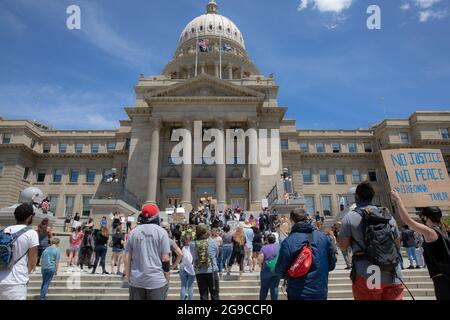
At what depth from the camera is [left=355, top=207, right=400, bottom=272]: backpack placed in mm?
4230

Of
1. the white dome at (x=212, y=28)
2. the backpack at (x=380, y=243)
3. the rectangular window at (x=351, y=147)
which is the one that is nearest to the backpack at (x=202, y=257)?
the backpack at (x=380, y=243)

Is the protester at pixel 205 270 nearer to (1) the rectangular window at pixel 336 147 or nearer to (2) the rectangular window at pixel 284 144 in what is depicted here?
(2) the rectangular window at pixel 284 144

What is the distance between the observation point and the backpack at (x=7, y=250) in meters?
4.68

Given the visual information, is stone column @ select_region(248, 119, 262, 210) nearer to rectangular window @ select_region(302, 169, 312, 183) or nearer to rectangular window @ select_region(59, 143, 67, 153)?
rectangular window @ select_region(302, 169, 312, 183)

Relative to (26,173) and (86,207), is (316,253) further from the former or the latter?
(26,173)

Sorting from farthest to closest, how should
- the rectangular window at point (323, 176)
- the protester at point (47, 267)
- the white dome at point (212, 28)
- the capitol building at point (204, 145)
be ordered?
the white dome at point (212, 28) → the rectangular window at point (323, 176) → the capitol building at point (204, 145) → the protester at point (47, 267)

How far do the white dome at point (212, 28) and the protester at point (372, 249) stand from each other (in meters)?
74.6

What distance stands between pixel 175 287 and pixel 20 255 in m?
7.23

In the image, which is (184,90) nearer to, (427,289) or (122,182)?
(122,182)

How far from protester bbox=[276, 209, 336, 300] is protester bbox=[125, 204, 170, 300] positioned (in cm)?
188

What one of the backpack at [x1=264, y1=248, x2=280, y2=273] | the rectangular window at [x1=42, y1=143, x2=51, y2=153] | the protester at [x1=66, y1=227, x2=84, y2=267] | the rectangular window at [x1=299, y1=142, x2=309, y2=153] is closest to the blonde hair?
the backpack at [x1=264, y1=248, x2=280, y2=273]

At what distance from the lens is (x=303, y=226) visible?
4922 mm
